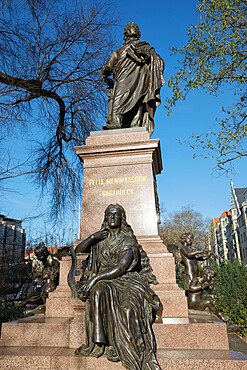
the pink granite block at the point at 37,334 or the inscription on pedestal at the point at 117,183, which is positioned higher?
the inscription on pedestal at the point at 117,183

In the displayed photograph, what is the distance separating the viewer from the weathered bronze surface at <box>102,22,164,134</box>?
718cm

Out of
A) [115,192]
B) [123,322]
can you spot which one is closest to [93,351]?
[123,322]

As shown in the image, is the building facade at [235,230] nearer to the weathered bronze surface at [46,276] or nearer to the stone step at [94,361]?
the weathered bronze surface at [46,276]

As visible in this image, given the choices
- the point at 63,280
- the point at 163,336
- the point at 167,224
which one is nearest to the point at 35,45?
the point at 63,280

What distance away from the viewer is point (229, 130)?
39.5ft

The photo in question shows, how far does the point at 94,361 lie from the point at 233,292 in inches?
294

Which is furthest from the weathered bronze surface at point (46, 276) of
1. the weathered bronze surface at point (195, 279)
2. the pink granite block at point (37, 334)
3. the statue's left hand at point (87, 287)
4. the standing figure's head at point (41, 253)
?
the weathered bronze surface at point (195, 279)

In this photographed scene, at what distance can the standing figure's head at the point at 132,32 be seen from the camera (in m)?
7.68

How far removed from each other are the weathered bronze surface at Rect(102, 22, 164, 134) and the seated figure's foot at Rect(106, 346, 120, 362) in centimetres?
480

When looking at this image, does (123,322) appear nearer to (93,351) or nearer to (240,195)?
(93,351)

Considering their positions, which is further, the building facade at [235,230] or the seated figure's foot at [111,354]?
the building facade at [235,230]

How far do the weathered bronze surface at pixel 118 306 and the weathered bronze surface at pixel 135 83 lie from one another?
365 centimetres

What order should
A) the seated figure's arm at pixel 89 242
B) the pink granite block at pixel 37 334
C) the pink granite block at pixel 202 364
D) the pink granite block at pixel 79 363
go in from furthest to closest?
the seated figure's arm at pixel 89 242, the pink granite block at pixel 37 334, the pink granite block at pixel 79 363, the pink granite block at pixel 202 364

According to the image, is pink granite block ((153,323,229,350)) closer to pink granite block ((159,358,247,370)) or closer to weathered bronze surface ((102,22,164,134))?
pink granite block ((159,358,247,370))
